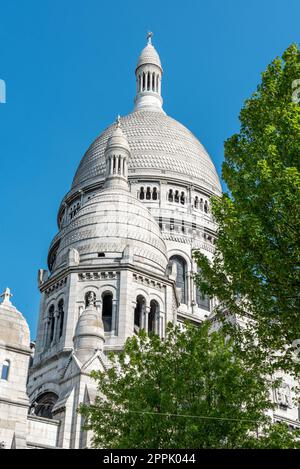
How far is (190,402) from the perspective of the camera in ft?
76.9

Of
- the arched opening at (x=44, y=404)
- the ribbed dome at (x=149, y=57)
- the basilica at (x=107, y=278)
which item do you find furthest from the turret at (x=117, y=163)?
the ribbed dome at (x=149, y=57)

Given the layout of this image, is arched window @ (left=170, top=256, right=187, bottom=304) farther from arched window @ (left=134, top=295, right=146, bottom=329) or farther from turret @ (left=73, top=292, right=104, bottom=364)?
turret @ (left=73, top=292, right=104, bottom=364)

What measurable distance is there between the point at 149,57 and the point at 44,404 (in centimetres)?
5526

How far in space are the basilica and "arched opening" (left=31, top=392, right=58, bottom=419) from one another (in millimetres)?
60

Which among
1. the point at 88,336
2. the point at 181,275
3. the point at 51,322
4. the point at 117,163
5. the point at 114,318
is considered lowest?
the point at 88,336

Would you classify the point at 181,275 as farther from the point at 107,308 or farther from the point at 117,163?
the point at 107,308

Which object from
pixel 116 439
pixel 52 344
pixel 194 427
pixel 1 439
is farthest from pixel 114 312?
pixel 194 427

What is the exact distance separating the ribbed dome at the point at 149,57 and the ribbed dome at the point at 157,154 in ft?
30.8

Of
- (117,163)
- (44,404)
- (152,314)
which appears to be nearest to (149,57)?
(117,163)

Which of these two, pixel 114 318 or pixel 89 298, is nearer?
pixel 114 318

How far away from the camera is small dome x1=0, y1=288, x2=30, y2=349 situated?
29.9 meters

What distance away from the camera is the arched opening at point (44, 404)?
42688 mm

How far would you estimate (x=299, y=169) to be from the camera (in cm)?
1998

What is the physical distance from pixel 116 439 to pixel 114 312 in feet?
66.8
